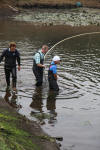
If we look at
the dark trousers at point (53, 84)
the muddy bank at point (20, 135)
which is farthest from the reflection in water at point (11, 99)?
→ the muddy bank at point (20, 135)

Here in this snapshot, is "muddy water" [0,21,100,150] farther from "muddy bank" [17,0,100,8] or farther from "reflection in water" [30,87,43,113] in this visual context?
"muddy bank" [17,0,100,8]

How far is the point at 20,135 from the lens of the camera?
9102 mm

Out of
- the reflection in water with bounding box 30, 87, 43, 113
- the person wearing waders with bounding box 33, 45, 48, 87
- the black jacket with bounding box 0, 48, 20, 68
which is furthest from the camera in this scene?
the person wearing waders with bounding box 33, 45, 48, 87

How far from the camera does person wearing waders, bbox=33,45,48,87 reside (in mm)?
15465

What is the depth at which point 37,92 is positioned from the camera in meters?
15.6

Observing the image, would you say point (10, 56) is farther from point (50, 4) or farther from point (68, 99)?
point (50, 4)

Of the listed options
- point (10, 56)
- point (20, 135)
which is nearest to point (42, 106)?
point (10, 56)

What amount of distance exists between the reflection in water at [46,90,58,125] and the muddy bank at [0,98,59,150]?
1.06 meters

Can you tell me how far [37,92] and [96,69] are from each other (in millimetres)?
5946

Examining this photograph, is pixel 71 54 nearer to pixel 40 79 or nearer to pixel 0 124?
pixel 40 79

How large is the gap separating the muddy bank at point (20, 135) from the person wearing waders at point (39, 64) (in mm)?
4737

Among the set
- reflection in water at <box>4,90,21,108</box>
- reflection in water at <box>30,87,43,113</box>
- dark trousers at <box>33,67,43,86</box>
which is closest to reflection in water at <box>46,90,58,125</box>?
reflection in water at <box>30,87,43,113</box>

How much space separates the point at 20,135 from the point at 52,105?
15.9 feet

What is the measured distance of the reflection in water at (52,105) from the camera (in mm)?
12109
